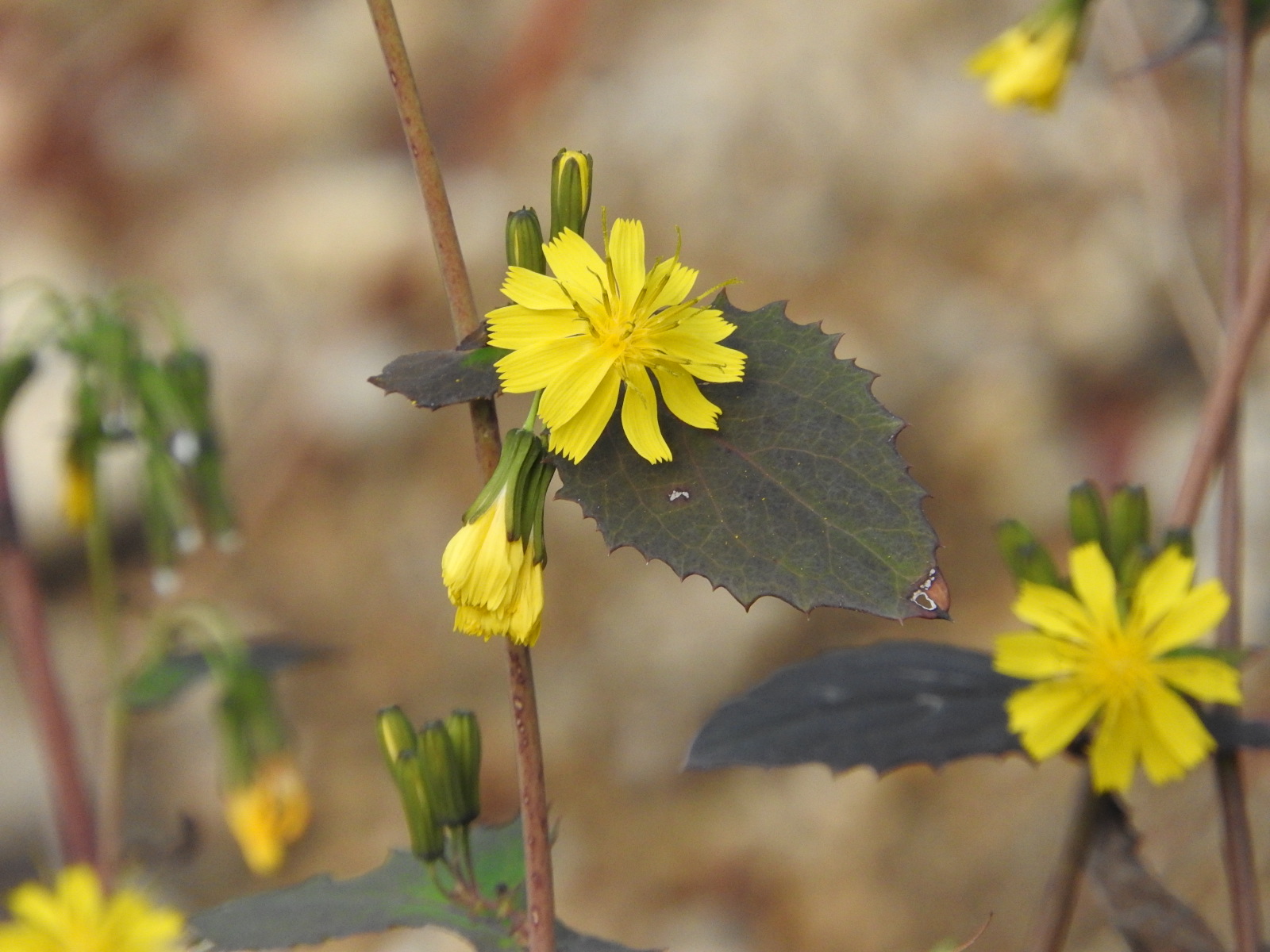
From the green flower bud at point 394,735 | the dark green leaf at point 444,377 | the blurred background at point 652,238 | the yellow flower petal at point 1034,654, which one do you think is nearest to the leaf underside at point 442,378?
the dark green leaf at point 444,377

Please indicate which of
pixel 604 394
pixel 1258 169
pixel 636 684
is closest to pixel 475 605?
pixel 604 394

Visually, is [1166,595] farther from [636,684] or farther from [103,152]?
[103,152]

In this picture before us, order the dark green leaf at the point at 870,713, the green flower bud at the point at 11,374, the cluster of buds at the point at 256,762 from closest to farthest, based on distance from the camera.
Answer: the dark green leaf at the point at 870,713 → the green flower bud at the point at 11,374 → the cluster of buds at the point at 256,762

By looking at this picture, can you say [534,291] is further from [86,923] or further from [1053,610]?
[86,923]

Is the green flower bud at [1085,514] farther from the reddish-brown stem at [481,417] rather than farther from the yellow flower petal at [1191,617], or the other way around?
the reddish-brown stem at [481,417]

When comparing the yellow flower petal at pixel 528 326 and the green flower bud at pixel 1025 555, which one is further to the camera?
the green flower bud at pixel 1025 555

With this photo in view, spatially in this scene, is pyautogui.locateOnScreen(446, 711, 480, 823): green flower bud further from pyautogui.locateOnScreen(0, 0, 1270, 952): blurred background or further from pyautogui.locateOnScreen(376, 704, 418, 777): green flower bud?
pyautogui.locateOnScreen(0, 0, 1270, 952): blurred background
